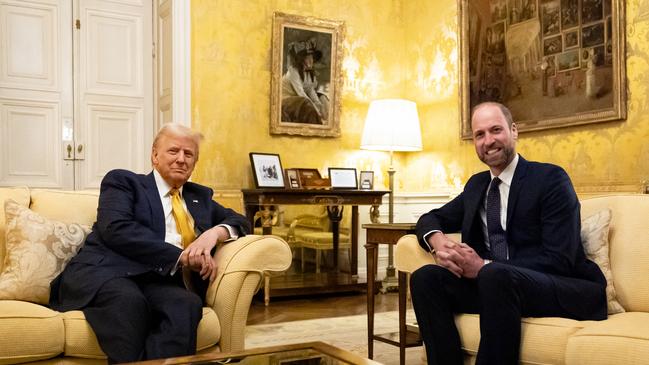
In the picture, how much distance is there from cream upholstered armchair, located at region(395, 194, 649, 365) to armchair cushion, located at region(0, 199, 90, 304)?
1.45 metres

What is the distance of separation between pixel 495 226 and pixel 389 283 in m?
3.21

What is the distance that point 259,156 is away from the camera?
5.55 metres

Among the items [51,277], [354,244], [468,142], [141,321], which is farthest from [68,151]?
[141,321]

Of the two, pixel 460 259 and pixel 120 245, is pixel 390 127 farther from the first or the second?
pixel 120 245

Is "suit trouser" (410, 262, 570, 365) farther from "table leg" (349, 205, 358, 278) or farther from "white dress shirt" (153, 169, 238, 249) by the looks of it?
"table leg" (349, 205, 358, 278)

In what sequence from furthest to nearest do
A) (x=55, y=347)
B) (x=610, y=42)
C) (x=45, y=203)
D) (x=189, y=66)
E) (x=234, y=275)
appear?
(x=189, y=66) → (x=610, y=42) → (x=45, y=203) → (x=234, y=275) → (x=55, y=347)

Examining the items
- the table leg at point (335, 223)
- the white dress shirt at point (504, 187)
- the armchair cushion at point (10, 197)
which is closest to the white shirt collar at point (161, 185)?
the armchair cushion at point (10, 197)

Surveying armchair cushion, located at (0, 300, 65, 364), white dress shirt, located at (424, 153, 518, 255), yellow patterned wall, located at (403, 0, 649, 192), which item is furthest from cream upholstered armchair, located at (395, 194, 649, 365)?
yellow patterned wall, located at (403, 0, 649, 192)

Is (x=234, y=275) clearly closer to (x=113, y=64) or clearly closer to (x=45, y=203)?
(x=45, y=203)

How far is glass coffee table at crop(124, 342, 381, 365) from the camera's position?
5.94 ft

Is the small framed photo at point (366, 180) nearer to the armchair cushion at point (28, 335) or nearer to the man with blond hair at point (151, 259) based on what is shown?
the man with blond hair at point (151, 259)

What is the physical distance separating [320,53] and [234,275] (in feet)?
12.1

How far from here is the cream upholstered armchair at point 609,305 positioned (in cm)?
206

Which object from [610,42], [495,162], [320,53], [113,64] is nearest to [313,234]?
[320,53]
